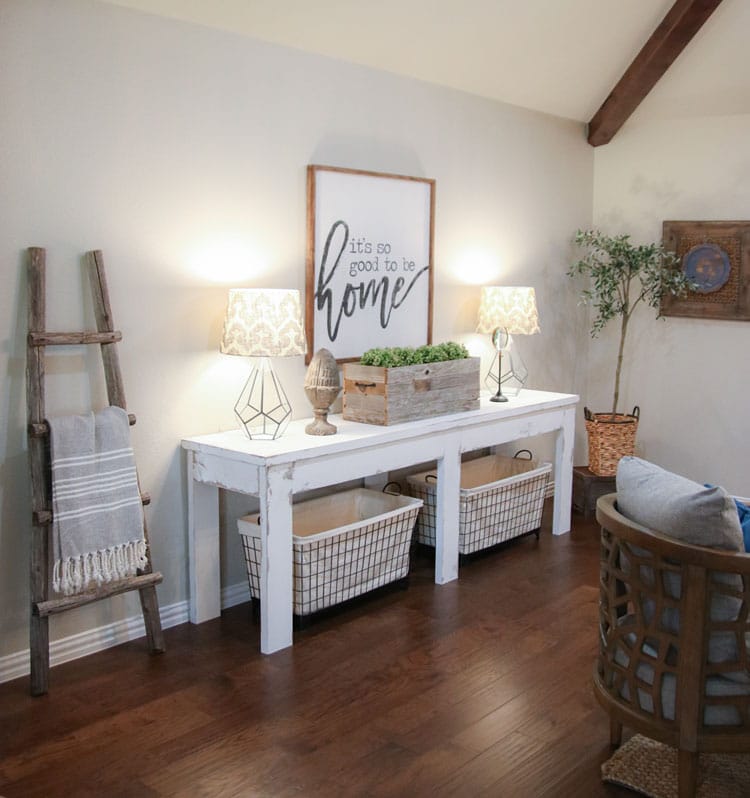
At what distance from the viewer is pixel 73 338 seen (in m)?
2.84

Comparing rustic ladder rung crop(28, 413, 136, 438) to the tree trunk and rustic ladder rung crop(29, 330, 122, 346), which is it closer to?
rustic ladder rung crop(29, 330, 122, 346)

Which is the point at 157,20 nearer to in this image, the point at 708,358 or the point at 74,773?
the point at 74,773

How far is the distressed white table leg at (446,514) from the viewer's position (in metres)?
3.71

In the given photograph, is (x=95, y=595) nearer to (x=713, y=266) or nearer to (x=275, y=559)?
(x=275, y=559)

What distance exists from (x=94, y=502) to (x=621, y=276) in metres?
3.12

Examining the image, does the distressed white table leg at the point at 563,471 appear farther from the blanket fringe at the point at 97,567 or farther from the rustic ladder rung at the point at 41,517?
the rustic ladder rung at the point at 41,517

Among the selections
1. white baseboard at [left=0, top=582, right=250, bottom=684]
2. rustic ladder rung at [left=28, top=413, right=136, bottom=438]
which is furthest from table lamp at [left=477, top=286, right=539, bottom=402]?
rustic ladder rung at [left=28, top=413, right=136, bottom=438]

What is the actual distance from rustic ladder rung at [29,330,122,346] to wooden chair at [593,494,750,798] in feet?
5.30

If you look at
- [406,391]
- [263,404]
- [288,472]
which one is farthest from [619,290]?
[288,472]

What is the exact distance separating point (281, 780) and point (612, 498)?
44.1 inches

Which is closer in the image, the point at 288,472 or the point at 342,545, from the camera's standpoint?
the point at 288,472

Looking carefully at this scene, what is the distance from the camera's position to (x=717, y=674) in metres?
2.17

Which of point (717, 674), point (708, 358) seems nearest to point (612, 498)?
point (717, 674)

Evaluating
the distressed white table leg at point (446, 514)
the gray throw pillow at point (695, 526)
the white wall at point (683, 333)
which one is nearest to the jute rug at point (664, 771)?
the gray throw pillow at point (695, 526)
